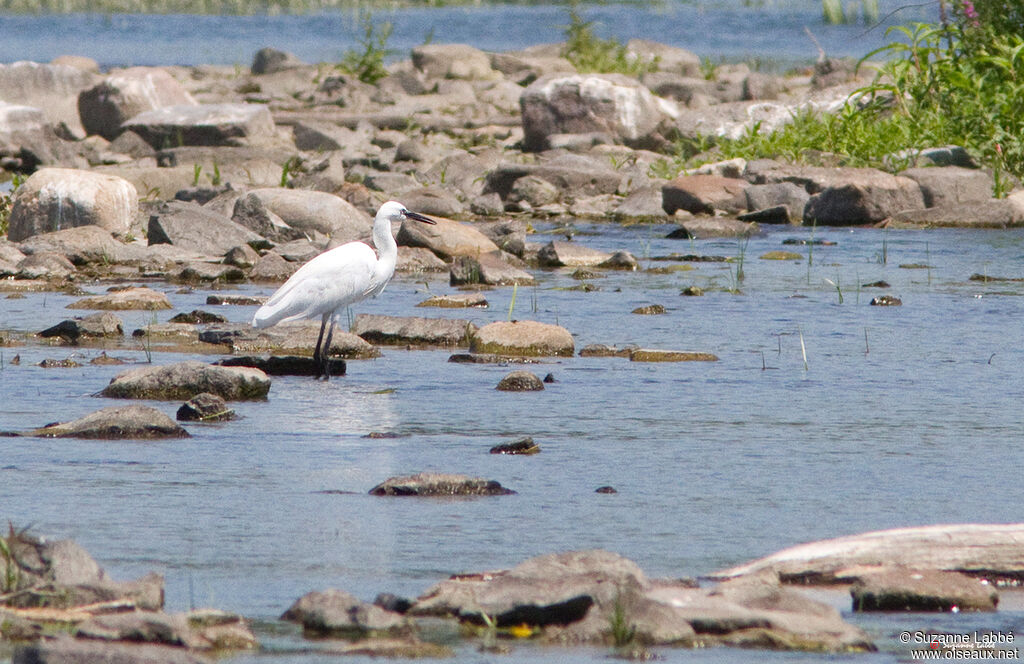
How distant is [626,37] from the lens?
4609cm

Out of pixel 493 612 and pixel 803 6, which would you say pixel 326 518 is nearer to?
pixel 493 612

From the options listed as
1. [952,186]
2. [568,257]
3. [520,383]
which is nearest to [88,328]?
[520,383]

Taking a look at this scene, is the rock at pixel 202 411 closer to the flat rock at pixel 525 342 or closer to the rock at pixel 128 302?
the flat rock at pixel 525 342

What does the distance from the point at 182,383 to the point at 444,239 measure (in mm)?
6083

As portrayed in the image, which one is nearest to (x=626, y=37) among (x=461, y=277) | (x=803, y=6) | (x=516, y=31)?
(x=516, y=31)

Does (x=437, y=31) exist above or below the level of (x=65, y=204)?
above

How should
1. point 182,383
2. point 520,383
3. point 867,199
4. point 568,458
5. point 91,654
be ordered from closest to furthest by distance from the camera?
point 91,654, point 568,458, point 182,383, point 520,383, point 867,199

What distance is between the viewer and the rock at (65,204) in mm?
13398

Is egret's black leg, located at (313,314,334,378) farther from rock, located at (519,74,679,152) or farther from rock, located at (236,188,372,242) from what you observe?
rock, located at (519,74,679,152)

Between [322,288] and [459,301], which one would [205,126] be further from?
[322,288]

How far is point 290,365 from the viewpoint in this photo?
8469mm

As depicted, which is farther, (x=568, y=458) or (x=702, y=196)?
(x=702, y=196)

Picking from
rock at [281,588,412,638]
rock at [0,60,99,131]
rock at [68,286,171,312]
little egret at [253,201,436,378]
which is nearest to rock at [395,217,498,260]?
rock at [68,286,171,312]

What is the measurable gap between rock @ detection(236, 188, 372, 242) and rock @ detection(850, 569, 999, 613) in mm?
9742
